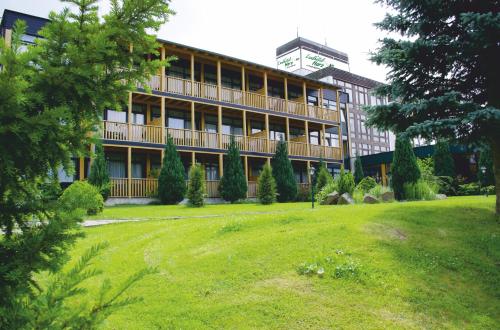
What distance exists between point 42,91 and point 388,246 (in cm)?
671

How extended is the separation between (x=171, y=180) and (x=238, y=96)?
825cm

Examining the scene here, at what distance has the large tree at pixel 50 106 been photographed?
2068mm

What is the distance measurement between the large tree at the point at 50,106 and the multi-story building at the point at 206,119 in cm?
1794

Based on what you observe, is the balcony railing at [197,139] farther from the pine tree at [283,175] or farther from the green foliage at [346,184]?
the green foliage at [346,184]

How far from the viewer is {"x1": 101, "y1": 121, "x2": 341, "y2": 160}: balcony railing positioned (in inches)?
816

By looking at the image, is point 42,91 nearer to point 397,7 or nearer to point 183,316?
point 183,316

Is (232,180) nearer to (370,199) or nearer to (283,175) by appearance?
(283,175)

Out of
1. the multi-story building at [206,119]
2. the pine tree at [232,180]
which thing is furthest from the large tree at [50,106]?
the pine tree at [232,180]

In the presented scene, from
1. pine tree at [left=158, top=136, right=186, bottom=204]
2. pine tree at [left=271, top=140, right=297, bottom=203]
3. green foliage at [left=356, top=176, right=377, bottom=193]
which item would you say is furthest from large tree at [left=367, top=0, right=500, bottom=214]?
pine tree at [left=271, top=140, right=297, bottom=203]

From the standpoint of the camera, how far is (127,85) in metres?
2.74

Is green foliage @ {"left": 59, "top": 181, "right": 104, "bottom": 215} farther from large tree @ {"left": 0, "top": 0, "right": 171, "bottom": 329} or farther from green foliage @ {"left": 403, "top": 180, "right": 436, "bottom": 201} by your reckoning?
green foliage @ {"left": 403, "top": 180, "right": 436, "bottom": 201}

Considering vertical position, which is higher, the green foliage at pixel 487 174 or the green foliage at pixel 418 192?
the green foliage at pixel 487 174

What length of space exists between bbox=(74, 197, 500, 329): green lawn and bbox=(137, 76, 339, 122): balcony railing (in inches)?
511

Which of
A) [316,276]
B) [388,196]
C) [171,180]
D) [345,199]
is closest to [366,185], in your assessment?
[388,196]
